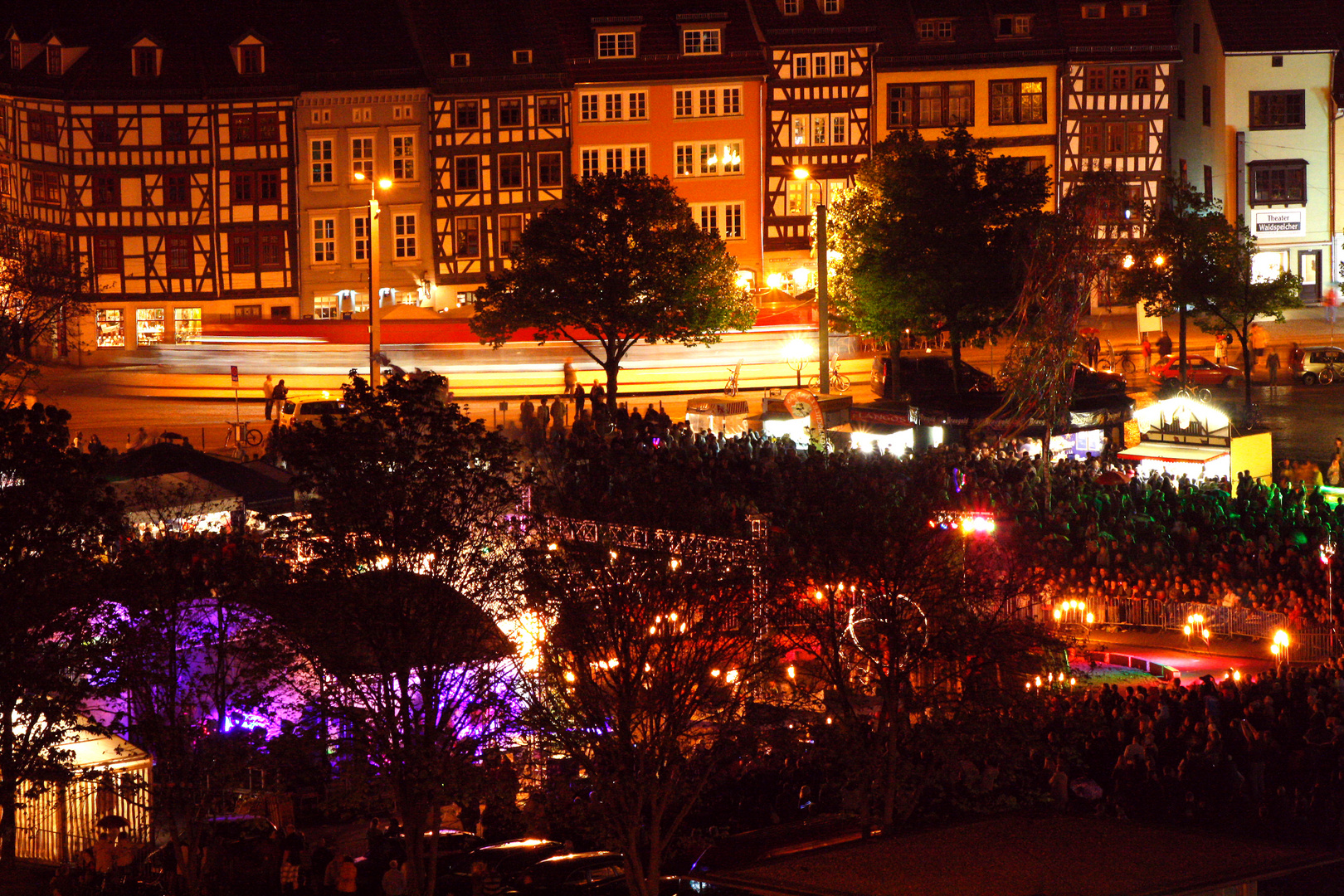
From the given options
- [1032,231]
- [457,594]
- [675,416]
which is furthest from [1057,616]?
[675,416]

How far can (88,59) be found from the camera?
62.6 m

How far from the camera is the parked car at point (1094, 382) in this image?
139 feet

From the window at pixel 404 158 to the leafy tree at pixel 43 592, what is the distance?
4623 cm

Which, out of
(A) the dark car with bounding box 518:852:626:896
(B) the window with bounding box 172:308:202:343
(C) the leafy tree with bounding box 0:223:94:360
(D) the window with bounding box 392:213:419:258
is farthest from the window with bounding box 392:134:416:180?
(A) the dark car with bounding box 518:852:626:896

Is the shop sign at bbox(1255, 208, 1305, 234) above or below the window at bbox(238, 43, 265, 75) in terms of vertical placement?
below

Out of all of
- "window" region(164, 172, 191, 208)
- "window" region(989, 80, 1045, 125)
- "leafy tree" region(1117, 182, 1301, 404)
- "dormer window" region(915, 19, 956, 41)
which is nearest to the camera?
"leafy tree" region(1117, 182, 1301, 404)

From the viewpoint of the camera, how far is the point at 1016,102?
6662cm

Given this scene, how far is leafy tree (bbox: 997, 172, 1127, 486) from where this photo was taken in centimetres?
3750

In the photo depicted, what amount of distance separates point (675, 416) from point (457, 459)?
3097 cm

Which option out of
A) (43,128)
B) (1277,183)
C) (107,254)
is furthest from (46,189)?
(1277,183)

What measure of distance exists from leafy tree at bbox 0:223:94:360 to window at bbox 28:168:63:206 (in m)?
2.13

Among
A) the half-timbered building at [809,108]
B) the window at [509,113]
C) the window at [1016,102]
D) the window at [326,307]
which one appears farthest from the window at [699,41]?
the window at [326,307]

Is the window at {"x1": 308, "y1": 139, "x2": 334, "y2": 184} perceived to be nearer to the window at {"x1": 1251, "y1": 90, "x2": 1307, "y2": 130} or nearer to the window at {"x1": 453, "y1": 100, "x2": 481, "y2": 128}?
the window at {"x1": 453, "y1": 100, "x2": 481, "y2": 128}

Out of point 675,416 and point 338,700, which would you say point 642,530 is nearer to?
point 338,700
